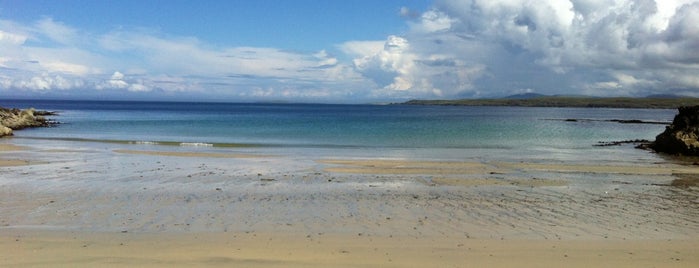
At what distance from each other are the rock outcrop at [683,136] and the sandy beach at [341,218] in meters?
10.7

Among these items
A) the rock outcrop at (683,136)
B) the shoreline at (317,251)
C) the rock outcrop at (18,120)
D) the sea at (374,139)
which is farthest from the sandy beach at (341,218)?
the rock outcrop at (18,120)

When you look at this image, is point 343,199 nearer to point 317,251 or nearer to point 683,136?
point 317,251

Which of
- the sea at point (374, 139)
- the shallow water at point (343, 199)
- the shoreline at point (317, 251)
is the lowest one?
the sea at point (374, 139)

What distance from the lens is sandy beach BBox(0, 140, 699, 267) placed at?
834 cm

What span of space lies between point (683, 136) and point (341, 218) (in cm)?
2684

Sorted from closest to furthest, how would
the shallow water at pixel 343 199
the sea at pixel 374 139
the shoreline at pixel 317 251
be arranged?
the shoreline at pixel 317 251
the shallow water at pixel 343 199
the sea at pixel 374 139

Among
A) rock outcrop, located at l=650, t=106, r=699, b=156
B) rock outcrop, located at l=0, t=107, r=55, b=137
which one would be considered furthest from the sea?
rock outcrop, located at l=0, t=107, r=55, b=137

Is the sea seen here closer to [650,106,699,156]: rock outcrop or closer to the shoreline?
[650,106,699,156]: rock outcrop

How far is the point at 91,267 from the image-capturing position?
7527 millimetres

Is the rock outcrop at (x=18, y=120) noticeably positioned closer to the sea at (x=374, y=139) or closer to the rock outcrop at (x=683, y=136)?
the sea at (x=374, y=139)

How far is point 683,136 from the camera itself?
29891mm

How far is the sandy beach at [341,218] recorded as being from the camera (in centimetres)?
834

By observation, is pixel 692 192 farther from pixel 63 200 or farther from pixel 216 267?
pixel 63 200

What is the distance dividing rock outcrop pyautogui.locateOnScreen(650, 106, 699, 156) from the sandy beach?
35.2 feet
